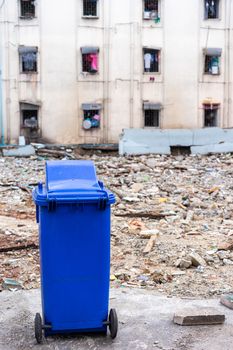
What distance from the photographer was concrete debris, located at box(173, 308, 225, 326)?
17.1ft

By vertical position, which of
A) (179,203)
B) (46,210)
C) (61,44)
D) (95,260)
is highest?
(61,44)

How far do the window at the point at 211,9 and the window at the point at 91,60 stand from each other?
6540mm

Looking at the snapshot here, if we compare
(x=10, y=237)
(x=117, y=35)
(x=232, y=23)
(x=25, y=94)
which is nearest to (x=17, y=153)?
(x=25, y=94)

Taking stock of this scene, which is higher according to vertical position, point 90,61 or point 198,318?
point 90,61

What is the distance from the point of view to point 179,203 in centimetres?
1449

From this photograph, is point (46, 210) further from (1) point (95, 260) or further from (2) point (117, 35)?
(2) point (117, 35)

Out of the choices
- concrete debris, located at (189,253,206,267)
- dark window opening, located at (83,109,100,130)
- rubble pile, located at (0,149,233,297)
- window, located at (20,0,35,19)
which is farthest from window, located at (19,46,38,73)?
concrete debris, located at (189,253,206,267)

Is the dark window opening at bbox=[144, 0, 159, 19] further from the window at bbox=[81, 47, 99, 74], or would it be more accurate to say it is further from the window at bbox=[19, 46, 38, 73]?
the window at bbox=[19, 46, 38, 73]

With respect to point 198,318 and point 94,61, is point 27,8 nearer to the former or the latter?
point 94,61

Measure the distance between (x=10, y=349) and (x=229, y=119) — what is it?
1035 inches

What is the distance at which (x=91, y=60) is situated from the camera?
28734 mm

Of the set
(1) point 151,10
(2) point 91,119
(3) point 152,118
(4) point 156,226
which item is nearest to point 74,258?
(4) point 156,226

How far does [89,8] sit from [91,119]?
6009 millimetres

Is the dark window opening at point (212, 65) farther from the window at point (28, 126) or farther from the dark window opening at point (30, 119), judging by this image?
Result: the dark window opening at point (30, 119)
